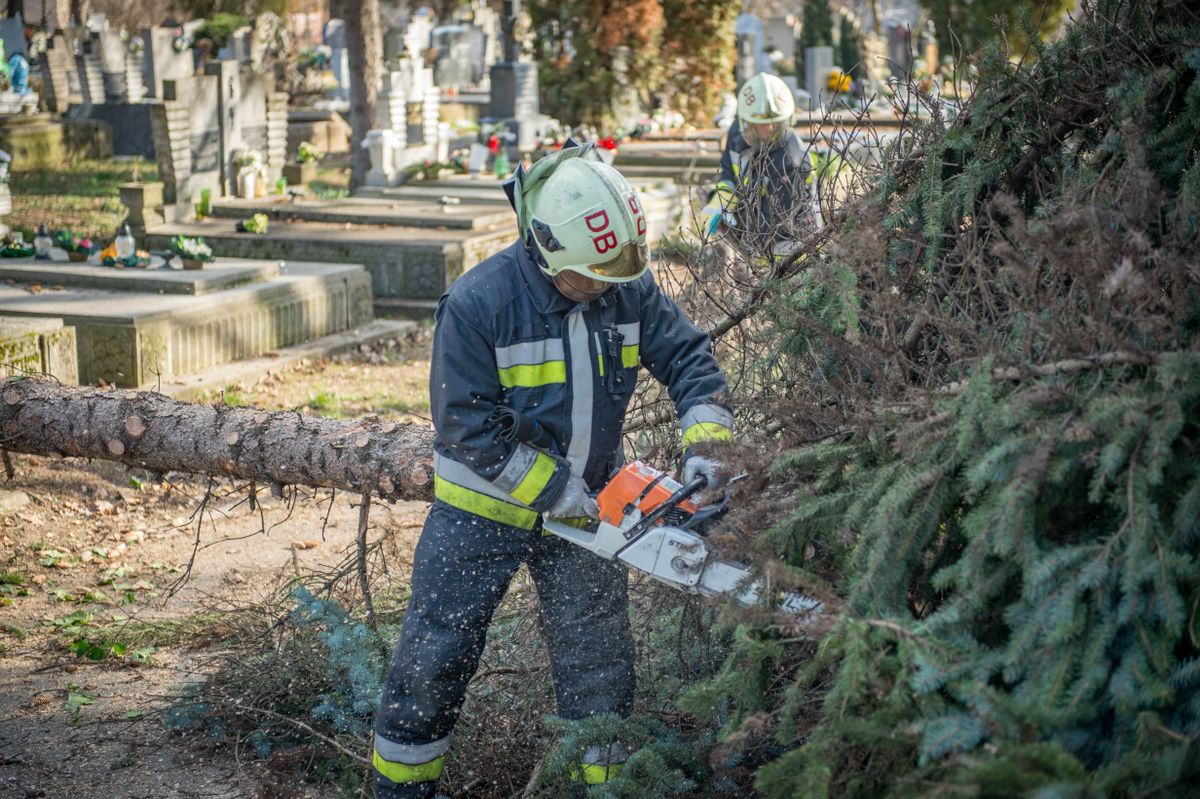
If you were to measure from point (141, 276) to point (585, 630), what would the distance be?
20.8 ft

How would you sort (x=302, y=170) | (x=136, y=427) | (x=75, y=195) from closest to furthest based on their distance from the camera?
(x=136, y=427)
(x=302, y=170)
(x=75, y=195)

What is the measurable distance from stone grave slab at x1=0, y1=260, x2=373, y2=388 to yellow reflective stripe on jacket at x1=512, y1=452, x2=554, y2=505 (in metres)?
4.51

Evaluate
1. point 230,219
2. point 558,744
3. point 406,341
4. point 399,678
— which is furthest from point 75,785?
point 230,219

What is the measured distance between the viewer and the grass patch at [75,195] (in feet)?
45.2

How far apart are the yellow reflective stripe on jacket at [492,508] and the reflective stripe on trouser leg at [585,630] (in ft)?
0.40

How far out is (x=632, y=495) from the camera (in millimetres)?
3041

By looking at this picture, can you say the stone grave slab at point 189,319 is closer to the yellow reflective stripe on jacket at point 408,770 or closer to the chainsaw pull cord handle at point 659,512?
the yellow reflective stripe on jacket at point 408,770

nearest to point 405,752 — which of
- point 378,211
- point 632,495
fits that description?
point 632,495

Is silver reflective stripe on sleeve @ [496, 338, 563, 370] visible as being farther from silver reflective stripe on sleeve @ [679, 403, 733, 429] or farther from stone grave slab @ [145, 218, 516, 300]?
stone grave slab @ [145, 218, 516, 300]

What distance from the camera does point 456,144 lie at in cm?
1598

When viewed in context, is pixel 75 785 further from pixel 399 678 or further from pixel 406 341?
pixel 406 341

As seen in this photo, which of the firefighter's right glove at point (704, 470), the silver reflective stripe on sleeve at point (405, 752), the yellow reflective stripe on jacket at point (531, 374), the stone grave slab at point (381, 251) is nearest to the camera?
the firefighter's right glove at point (704, 470)

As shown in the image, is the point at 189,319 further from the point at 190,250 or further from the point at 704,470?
the point at 704,470

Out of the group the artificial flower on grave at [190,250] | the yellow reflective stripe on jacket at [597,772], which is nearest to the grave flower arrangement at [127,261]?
the artificial flower on grave at [190,250]
